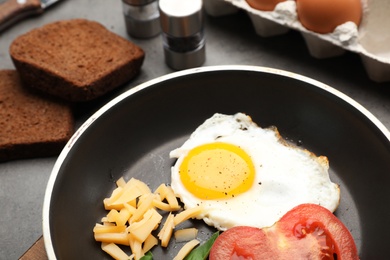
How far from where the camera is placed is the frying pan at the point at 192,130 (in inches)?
86.6

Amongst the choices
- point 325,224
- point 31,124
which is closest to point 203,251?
point 325,224

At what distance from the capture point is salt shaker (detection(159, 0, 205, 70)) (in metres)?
2.85

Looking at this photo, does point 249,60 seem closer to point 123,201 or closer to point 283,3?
point 283,3

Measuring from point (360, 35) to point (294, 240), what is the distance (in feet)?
4.30

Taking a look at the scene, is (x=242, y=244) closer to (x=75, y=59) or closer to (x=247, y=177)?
(x=247, y=177)

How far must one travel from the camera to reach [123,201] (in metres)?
2.31

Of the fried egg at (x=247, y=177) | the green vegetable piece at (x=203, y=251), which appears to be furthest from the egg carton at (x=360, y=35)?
the green vegetable piece at (x=203, y=251)

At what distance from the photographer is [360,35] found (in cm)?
287

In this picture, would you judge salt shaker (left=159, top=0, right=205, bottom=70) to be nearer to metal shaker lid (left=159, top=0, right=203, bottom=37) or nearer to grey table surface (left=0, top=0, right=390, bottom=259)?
metal shaker lid (left=159, top=0, right=203, bottom=37)

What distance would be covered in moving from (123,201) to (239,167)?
→ 0.50 metres

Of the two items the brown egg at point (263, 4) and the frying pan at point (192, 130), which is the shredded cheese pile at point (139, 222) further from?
the brown egg at point (263, 4)

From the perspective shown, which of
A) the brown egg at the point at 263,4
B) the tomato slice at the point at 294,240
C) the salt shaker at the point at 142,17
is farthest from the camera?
the salt shaker at the point at 142,17

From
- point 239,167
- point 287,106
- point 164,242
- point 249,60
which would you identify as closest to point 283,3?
point 249,60

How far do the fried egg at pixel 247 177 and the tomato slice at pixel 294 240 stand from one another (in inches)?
4.0
